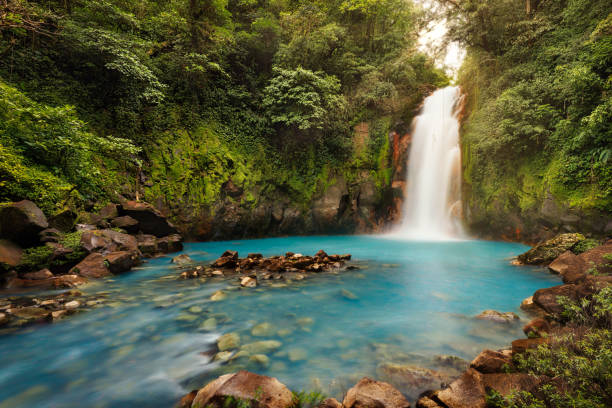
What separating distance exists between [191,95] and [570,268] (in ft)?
47.0

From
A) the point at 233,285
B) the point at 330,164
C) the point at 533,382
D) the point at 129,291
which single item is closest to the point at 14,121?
the point at 129,291

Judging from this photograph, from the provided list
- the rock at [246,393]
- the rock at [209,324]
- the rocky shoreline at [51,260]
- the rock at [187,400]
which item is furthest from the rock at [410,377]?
the rocky shoreline at [51,260]

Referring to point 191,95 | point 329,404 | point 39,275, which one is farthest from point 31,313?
point 191,95

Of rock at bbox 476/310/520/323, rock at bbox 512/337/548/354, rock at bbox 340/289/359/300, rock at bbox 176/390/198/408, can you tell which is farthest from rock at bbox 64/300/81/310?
rock at bbox 476/310/520/323

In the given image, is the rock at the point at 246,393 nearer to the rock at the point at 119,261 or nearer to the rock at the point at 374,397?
the rock at the point at 374,397

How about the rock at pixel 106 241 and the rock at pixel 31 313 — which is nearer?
the rock at pixel 31 313

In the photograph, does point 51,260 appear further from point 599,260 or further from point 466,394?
point 599,260

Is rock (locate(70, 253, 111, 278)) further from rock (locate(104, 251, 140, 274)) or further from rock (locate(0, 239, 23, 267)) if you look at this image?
rock (locate(0, 239, 23, 267))

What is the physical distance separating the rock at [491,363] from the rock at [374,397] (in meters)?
0.79

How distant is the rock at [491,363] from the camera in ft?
7.07

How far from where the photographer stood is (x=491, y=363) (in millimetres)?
2172

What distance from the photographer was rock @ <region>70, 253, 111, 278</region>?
512 cm

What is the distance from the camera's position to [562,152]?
26.8 feet

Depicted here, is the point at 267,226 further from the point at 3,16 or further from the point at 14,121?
the point at 3,16
